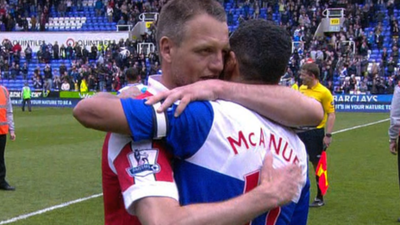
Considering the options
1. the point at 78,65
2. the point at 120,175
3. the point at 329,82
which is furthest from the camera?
the point at 78,65

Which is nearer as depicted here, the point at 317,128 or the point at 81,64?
the point at 317,128

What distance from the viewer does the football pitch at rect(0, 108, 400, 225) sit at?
9220 millimetres

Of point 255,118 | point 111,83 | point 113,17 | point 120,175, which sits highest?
point 255,118

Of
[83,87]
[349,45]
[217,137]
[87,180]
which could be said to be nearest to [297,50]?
[349,45]

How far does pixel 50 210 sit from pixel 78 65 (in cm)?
3249

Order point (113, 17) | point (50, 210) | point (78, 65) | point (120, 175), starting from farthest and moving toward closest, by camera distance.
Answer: point (113, 17)
point (78, 65)
point (50, 210)
point (120, 175)

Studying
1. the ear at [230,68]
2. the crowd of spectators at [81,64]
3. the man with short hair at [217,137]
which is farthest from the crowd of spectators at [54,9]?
the man with short hair at [217,137]

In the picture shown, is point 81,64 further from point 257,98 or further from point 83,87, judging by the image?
point 257,98

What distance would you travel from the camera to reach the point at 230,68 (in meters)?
2.58

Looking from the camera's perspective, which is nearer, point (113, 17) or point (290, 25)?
point (290, 25)

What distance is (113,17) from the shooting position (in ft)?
151

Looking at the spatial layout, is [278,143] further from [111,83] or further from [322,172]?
[111,83]

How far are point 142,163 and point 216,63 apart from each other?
509 millimetres

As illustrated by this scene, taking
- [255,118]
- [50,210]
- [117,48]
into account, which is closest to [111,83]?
[117,48]
